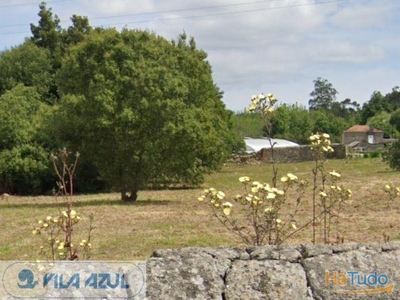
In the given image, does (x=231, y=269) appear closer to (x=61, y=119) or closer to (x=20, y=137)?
(x=61, y=119)

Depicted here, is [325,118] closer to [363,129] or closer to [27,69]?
[363,129]

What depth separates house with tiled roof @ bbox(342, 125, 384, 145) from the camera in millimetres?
76375

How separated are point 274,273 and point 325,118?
7460 cm

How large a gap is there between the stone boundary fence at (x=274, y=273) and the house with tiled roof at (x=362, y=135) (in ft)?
239

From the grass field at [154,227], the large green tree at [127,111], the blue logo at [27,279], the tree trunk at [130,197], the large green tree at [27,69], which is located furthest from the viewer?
the large green tree at [27,69]

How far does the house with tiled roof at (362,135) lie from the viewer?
7638cm

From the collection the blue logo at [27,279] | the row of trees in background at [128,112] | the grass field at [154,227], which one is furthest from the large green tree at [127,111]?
the blue logo at [27,279]

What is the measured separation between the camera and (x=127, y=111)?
17.7 m

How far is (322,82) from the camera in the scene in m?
101

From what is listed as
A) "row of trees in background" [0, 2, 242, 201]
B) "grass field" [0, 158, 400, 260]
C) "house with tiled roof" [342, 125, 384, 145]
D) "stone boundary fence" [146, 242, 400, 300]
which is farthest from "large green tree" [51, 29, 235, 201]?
"house with tiled roof" [342, 125, 384, 145]

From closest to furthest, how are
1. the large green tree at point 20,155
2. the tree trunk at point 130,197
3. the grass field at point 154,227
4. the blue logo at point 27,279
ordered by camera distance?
the blue logo at point 27,279 < the grass field at point 154,227 < the tree trunk at point 130,197 < the large green tree at point 20,155

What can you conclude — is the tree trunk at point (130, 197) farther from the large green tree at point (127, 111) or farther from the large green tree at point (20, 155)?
the large green tree at point (20, 155)

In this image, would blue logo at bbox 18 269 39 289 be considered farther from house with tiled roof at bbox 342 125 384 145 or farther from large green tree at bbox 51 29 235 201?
house with tiled roof at bbox 342 125 384 145

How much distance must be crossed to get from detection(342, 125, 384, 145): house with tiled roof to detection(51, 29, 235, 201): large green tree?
5875 cm
